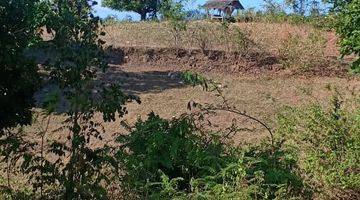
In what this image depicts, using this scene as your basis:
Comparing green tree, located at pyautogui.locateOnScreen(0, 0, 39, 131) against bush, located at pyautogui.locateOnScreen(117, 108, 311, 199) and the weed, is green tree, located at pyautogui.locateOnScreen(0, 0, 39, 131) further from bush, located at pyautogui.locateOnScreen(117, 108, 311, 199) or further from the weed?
the weed

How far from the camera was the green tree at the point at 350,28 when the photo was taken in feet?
23.4

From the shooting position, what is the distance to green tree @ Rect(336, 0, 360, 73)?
7133mm

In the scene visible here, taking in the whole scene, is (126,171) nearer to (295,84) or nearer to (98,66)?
(98,66)

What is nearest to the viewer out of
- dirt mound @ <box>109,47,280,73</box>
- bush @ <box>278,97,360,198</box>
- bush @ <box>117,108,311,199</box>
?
bush @ <box>117,108,311,199</box>

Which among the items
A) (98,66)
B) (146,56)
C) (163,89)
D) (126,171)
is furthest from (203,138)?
(146,56)

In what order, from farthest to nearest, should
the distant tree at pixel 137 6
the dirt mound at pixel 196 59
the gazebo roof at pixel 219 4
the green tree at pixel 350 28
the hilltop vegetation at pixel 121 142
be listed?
the distant tree at pixel 137 6 → the gazebo roof at pixel 219 4 → the dirt mound at pixel 196 59 → the green tree at pixel 350 28 → the hilltop vegetation at pixel 121 142

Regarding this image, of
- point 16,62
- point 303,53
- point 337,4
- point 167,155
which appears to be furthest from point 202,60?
point 167,155

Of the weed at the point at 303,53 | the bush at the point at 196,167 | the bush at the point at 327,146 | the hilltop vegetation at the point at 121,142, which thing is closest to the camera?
the bush at the point at 196,167

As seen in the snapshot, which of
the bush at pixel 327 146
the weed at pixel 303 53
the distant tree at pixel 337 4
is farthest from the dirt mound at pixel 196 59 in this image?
the bush at pixel 327 146

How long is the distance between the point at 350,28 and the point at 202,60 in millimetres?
6978

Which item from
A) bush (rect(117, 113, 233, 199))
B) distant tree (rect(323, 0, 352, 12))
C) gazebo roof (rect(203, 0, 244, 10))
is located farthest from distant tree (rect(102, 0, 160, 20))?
bush (rect(117, 113, 233, 199))

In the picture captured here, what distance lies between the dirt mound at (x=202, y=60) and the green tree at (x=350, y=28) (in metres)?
5.78

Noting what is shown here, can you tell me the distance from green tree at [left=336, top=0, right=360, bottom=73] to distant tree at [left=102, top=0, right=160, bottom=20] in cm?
2750

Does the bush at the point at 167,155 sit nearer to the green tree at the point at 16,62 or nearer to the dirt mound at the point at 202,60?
the green tree at the point at 16,62
